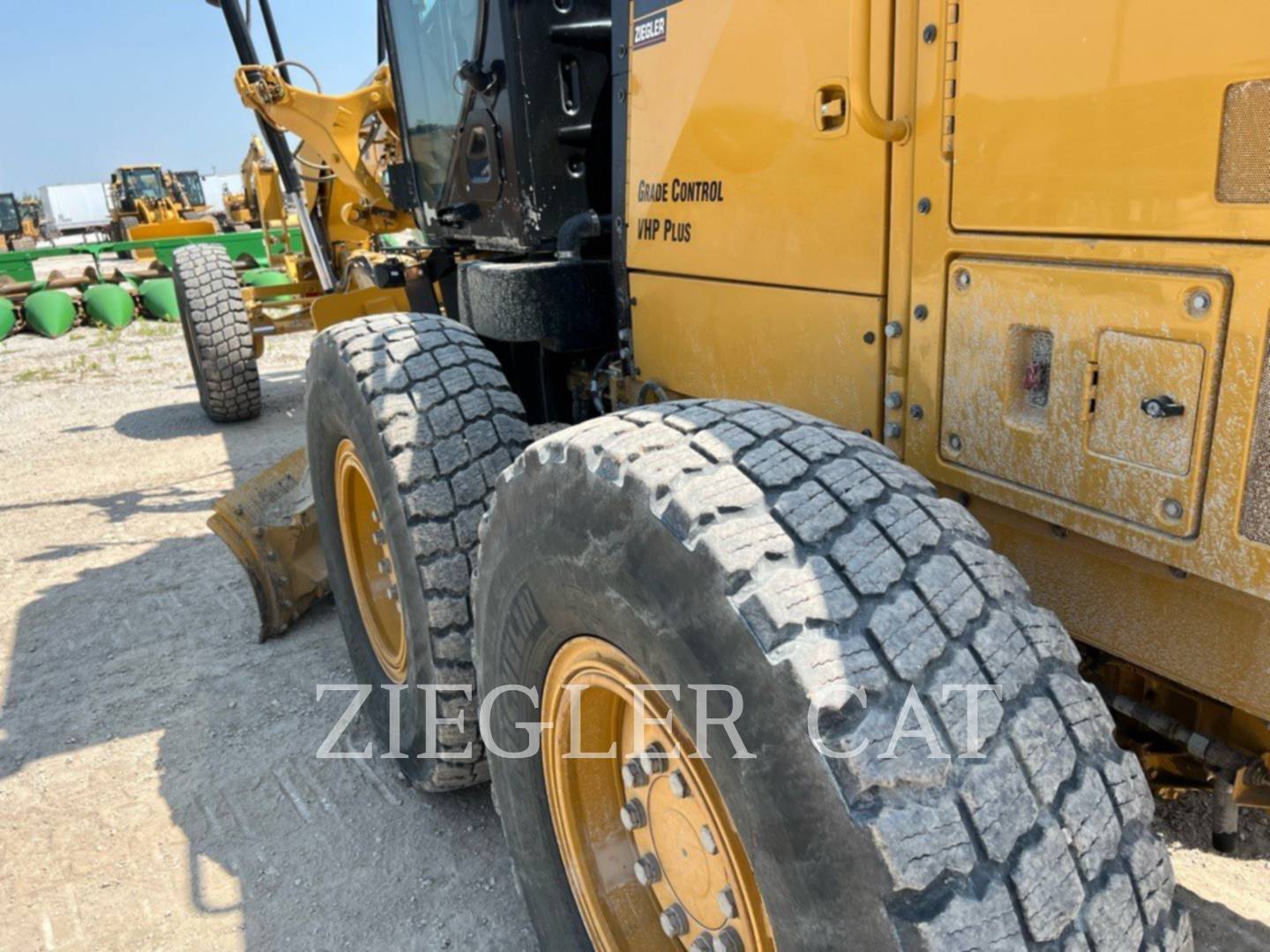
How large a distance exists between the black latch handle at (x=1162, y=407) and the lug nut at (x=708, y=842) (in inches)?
34.0

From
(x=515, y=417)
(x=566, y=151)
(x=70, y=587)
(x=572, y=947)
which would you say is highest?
(x=566, y=151)

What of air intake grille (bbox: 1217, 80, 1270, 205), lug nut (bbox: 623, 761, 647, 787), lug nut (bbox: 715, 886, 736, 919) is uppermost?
air intake grille (bbox: 1217, 80, 1270, 205)

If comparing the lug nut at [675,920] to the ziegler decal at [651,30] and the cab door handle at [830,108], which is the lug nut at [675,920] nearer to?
the cab door handle at [830,108]

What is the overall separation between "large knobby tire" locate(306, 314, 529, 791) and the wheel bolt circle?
3.05ft

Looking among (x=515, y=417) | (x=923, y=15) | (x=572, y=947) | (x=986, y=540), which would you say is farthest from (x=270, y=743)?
(x=923, y=15)

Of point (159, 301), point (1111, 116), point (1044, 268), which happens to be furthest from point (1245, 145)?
point (159, 301)

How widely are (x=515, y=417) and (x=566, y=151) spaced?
0.94m

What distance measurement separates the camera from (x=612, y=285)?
2992 millimetres

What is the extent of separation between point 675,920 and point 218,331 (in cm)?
692

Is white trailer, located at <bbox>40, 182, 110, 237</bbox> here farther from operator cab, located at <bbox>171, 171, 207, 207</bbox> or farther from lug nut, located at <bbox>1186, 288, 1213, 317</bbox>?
lug nut, located at <bbox>1186, 288, 1213, 317</bbox>

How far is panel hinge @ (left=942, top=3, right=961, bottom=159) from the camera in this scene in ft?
5.02

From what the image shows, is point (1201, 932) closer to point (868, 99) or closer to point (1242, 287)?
point (1242, 287)

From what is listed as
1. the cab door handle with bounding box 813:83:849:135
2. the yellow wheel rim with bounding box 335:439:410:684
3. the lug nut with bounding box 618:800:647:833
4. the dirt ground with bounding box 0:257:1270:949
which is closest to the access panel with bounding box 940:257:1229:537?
the cab door handle with bounding box 813:83:849:135

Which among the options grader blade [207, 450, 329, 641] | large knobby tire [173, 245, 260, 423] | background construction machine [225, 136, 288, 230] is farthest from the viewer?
background construction machine [225, 136, 288, 230]
